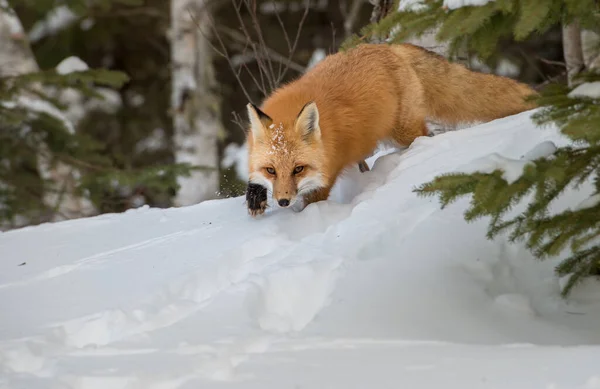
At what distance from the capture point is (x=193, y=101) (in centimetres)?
994

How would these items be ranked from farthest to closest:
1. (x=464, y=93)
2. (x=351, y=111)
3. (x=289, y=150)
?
(x=464, y=93) → (x=351, y=111) → (x=289, y=150)

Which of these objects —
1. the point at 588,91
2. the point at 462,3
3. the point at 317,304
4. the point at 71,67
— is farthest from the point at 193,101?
the point at 588,91

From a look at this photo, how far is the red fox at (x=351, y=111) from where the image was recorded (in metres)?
4.50

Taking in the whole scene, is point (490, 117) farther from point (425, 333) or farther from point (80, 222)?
point (80, 222)

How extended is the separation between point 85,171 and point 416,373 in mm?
6654

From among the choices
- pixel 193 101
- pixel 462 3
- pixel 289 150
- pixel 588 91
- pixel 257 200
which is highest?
pixel 462 3

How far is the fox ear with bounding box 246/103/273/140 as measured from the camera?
4461 millimetres

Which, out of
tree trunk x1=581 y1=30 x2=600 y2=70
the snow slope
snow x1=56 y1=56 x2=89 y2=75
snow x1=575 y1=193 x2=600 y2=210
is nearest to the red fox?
the snow slope

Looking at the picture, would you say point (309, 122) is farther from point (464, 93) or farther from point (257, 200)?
point (464, 93)

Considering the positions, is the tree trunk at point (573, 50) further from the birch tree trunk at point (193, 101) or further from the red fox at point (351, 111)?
the birch tree trunk at point (193, 101)

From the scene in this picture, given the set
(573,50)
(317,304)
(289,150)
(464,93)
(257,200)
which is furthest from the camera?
(573,50)

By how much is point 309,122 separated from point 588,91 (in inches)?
76.1

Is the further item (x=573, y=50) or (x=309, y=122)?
(x=573, y=50)

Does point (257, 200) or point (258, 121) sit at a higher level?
point (258, 121)
